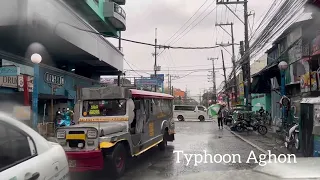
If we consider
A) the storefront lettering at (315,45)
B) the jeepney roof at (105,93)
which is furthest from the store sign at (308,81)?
the jeepney roof at (105,93)

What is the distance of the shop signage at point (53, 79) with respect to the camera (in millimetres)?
17497

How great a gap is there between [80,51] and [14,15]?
647 centimetres

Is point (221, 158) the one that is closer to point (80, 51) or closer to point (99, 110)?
point (99, 110)

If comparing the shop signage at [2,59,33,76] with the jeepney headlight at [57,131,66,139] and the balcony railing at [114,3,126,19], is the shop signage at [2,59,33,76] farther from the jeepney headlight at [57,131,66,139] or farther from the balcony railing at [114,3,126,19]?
the balcony railing at [114,3,126,19]

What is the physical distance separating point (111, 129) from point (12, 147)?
533cm

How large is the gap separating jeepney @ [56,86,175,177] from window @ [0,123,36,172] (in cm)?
437

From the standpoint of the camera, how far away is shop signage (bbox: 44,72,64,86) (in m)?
17.5

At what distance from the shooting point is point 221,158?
1066 centimetres

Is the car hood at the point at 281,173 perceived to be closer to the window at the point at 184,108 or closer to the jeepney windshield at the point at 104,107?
the jeepney windshield at the point at 104,107

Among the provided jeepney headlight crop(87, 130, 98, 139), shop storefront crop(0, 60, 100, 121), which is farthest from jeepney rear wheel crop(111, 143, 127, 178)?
shop storefront crop(0, 60, 100, 121)

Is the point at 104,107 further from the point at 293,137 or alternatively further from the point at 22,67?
the point at 22,67

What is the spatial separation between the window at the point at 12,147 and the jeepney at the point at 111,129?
4.37 meters

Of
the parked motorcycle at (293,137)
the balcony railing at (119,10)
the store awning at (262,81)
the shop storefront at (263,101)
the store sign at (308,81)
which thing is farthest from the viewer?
the balcony railing at (119,10)
